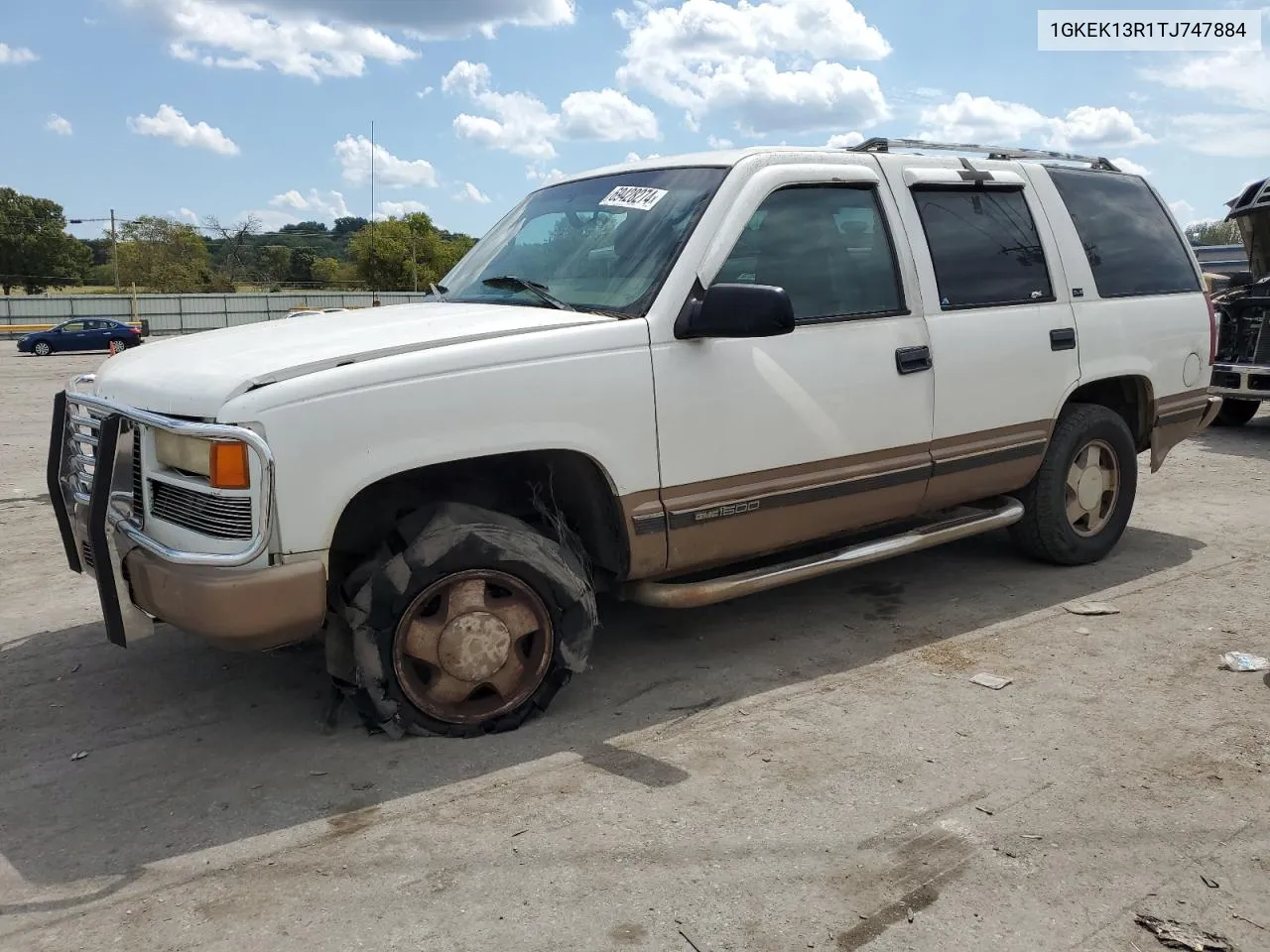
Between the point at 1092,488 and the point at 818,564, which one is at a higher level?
the point at 1092,488

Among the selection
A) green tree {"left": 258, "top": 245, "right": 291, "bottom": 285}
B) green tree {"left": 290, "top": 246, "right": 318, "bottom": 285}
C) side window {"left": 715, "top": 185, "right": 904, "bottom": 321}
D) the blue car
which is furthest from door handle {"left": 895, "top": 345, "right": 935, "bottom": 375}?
green tree {"left": 290, "top": 246, "right": 318, "bottom": 285}

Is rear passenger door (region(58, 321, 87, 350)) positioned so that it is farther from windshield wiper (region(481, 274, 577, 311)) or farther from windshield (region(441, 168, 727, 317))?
windshield wiper (region(481, 274, 577, 311))

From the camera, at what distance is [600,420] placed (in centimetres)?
Answer: 366

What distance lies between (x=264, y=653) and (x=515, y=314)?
1.82 meters

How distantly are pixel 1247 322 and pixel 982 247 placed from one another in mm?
6773

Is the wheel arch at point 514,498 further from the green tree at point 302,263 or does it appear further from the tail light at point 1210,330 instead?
the green tree at point 302,263

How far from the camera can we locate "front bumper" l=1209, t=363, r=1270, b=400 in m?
9.93

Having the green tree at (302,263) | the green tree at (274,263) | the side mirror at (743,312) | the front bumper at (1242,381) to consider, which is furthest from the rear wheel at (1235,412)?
the green tree at (302,263)

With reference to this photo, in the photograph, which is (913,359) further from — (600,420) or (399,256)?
(399,256)

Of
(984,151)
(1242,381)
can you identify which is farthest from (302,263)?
(984,151)

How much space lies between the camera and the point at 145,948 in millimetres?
2531

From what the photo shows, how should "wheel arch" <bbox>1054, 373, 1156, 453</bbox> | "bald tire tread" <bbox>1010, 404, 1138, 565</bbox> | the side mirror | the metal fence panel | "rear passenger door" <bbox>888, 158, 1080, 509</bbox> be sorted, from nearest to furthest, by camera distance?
the side mirror → "rear passenger door" <bbox>888, 158, 1080, 509</bbox> → "bald tire tread" <bbox>1010, 404, 1138, 565</bbox> → "wheel arch" <bbox>1054, 373, 1156, 453</bbox> → the metal fence panel

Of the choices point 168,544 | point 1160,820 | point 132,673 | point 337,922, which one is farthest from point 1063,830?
point 132,673

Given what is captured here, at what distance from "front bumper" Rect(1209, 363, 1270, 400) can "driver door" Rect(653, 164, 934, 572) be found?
6.89 metres
